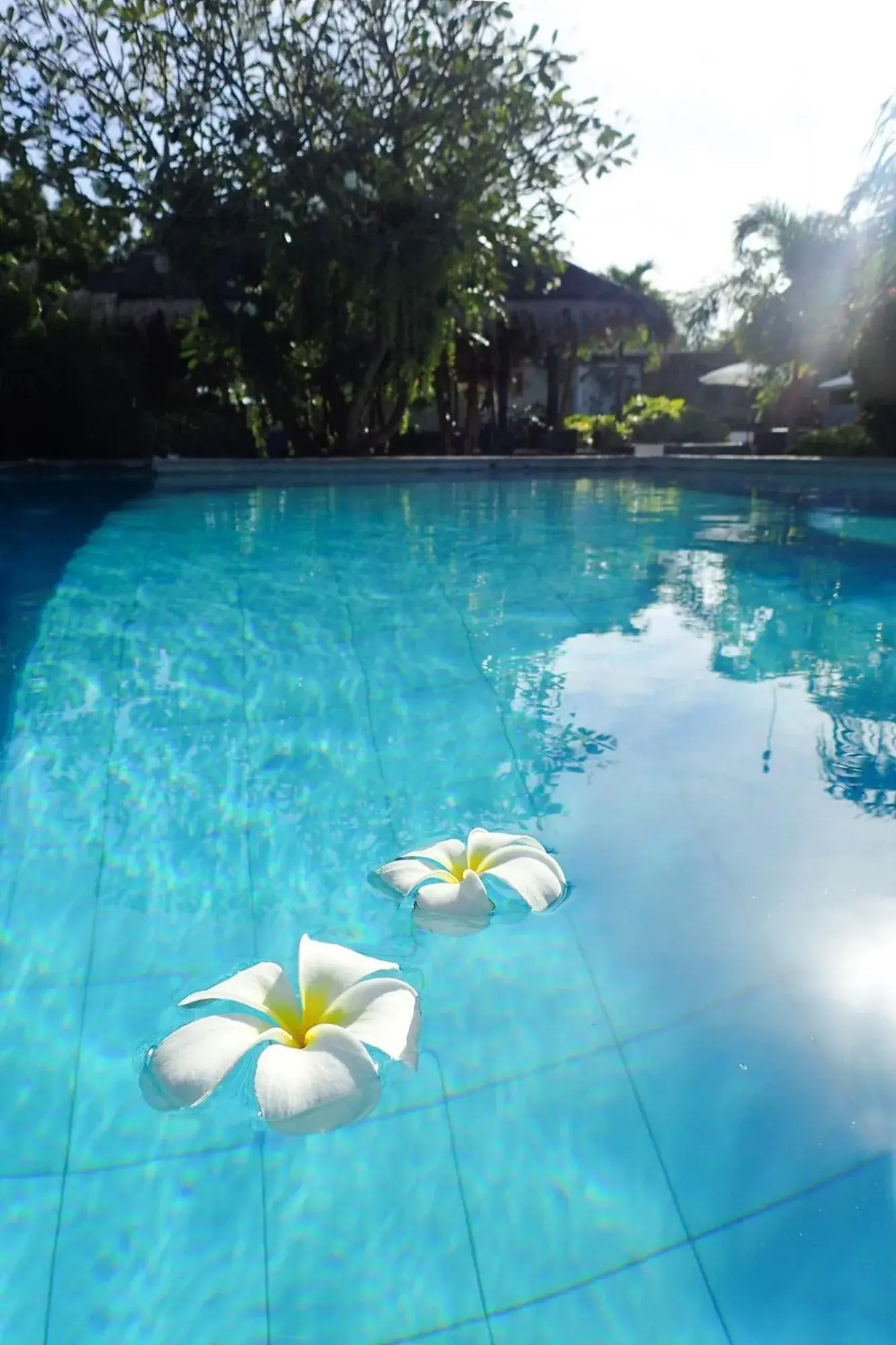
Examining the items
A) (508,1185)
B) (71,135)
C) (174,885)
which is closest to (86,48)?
(71,135)

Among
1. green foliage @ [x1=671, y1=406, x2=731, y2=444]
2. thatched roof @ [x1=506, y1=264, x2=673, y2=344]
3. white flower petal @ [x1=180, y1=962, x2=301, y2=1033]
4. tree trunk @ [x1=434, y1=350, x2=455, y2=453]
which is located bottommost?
green foliage @ [x1=671, y1=406, x2=731, y2=444]

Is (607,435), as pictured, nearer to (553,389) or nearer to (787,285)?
(553,389)

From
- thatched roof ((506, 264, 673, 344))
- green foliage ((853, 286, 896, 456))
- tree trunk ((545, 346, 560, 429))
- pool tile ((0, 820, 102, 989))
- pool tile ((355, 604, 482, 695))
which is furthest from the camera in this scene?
tree trunk ((545, 346, 560, 429))

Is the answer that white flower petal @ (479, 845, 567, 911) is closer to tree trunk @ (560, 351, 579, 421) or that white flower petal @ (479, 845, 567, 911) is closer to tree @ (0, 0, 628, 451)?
tree @ (0, 0, 628, 451)

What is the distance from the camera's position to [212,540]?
8578 millimetres

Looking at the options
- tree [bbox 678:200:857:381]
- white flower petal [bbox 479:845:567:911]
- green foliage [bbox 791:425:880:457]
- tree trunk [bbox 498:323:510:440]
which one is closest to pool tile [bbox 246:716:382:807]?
white flower petal [bbox 479:845:567:911]

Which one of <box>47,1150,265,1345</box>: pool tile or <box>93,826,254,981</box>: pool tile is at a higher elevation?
<box>47,1150,265,1345</box>: pool tile

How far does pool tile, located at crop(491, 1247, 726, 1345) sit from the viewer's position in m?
1.50

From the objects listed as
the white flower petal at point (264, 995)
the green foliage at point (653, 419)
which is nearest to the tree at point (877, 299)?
→ the green foliage at point (653, 419)

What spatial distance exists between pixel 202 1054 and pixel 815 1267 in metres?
1.08

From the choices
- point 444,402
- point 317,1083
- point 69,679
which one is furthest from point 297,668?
point 444,402

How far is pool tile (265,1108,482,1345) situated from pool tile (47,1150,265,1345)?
4 centimetres

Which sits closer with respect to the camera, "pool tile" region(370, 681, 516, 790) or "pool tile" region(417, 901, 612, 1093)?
"pool tile" region(417, 901, 612, 1093)

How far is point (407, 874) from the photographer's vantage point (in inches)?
105
